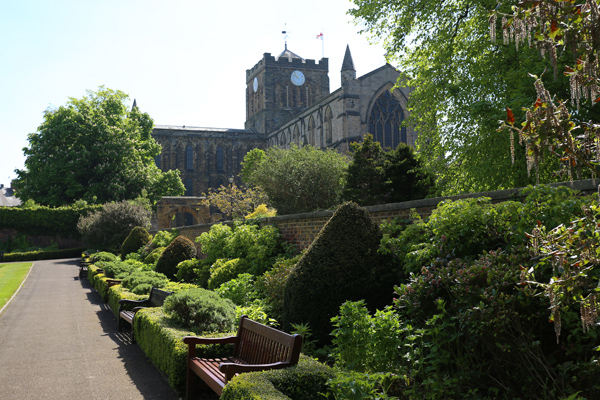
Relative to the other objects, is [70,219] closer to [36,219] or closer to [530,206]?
[36,219]

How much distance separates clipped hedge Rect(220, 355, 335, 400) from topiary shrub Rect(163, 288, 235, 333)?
100 inches

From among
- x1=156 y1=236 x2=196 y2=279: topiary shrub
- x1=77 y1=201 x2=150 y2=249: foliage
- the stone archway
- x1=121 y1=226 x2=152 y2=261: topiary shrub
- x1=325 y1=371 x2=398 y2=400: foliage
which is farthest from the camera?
the stone archway

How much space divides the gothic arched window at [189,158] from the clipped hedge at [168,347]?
58007 millimetres

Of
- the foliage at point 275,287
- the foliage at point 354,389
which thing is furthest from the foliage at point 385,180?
the foliage at point 354,389

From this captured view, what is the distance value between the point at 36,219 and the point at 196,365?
3646 centimetres

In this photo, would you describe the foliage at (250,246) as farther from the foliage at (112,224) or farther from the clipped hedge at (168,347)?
the foliage at (112,224)

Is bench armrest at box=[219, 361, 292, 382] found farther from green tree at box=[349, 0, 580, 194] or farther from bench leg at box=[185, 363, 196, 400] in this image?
green tree at box=[349, 0, 580, 194]

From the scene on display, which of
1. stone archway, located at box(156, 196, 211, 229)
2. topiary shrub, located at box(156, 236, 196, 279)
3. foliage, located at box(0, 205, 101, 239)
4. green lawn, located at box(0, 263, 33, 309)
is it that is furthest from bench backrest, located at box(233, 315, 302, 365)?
foliage, located at box(0, 205, 101, 239)

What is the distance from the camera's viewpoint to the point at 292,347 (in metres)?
4.32

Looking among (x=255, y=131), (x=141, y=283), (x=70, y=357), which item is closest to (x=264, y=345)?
(x=70, y=357)

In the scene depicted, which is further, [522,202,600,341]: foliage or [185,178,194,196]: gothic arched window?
[185,178,194,196]: gothic arched window

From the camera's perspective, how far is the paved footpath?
5910 mm

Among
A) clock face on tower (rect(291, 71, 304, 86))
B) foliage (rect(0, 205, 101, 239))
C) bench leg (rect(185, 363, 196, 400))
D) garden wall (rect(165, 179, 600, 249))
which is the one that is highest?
clock face on tower (rect(291, 71, 304, 86))

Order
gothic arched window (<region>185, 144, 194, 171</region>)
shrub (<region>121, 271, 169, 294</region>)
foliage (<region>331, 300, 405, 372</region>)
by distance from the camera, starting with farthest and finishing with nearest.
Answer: gothic arched window (<region>185, 144, 194, 171</region>) → shrub (<region>121, 271, 169, 294</region>) → foliage (<region>331, 300, 405, 372</region>)
